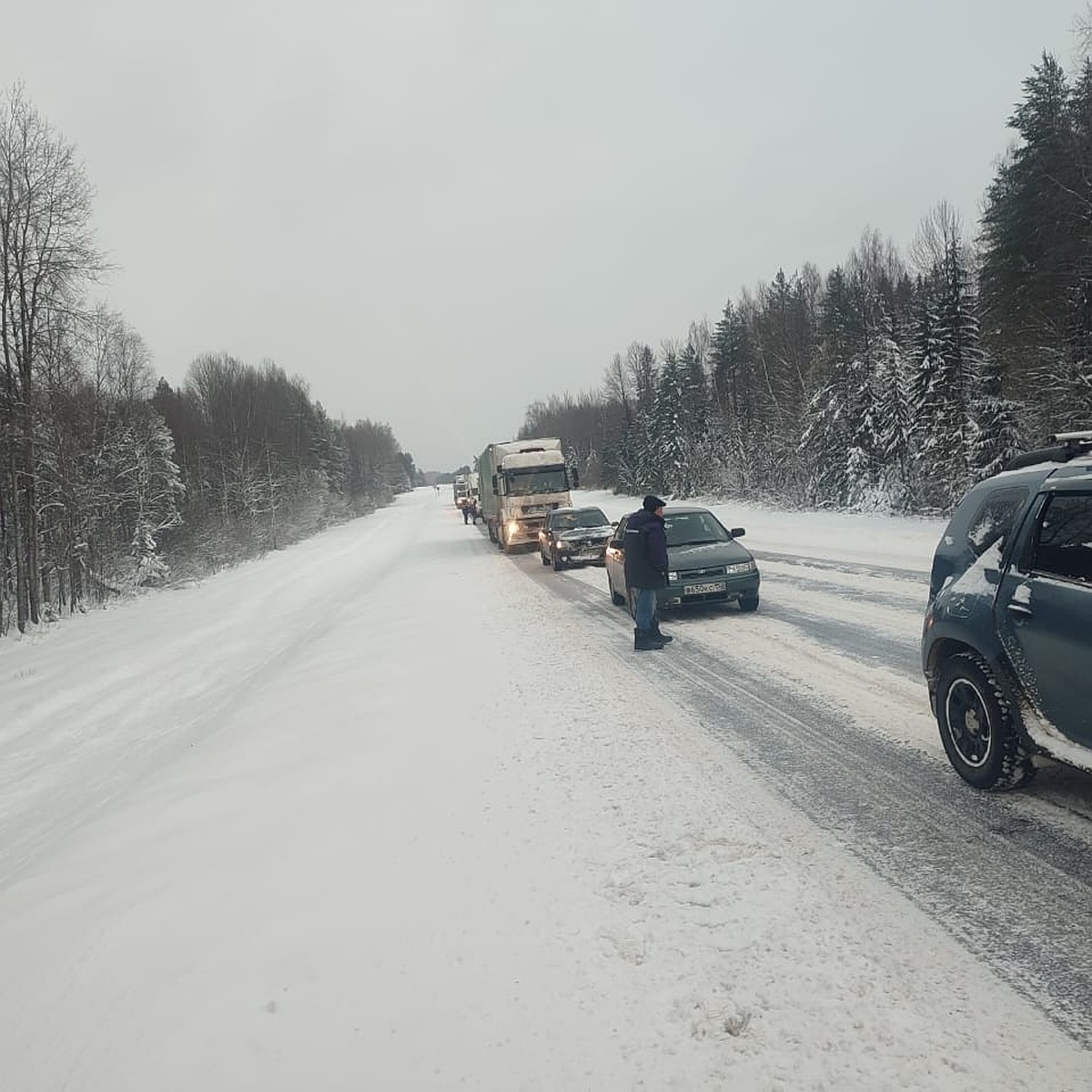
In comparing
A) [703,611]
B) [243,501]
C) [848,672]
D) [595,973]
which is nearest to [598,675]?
[848,672]

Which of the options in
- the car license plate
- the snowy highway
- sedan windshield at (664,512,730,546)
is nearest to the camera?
the snowy highway

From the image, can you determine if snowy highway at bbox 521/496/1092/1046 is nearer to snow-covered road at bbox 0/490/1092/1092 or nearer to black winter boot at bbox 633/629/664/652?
snow-covered road at bbox 0/490/1092/1092

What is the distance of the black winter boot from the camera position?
28.2 feet

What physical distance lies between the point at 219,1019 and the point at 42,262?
65.5 feet

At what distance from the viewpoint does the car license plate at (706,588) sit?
9977 mm

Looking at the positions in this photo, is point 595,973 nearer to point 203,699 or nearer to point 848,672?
point 848,672

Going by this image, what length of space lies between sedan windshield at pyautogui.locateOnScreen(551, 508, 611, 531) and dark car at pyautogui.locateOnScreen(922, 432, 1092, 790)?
14.8 meters

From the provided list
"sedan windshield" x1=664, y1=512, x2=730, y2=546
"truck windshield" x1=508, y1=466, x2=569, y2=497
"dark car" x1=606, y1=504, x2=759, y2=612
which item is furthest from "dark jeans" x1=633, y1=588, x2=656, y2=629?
"truck windshield" x1=508, y1=466, x2=569, y2=497

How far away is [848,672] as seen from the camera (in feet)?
22.5

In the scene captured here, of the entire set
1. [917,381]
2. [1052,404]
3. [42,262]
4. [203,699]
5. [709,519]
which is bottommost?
[203,699]

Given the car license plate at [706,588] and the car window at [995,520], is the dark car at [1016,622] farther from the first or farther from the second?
the car license plate at [706,588]

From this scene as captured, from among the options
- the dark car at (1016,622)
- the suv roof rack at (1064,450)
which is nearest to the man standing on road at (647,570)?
the dark car at (1016,622)

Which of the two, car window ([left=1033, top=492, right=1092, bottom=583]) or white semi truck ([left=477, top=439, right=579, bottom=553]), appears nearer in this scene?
car window ([left=1033, top=492, right=1092, bottom=583])

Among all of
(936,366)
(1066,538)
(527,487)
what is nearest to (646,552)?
(1066,538)
